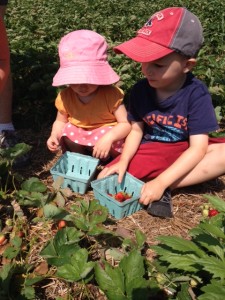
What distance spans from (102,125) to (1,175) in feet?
2.76

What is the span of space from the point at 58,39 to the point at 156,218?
420 centimetres

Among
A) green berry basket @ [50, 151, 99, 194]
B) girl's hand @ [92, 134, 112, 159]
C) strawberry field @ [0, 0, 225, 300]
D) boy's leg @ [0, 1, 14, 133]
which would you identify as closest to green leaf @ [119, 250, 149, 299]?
strawberry field @ [0, 0, 225, 300]

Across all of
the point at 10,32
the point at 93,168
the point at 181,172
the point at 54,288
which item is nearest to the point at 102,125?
the point at 93,168


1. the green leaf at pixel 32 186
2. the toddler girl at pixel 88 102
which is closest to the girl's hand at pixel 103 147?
the toddler girl at pixel 88 102

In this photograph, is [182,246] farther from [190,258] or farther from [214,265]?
[214,265]

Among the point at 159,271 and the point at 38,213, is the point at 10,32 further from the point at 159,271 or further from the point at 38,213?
the point at 159,271

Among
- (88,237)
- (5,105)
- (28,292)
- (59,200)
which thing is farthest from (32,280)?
(5,105)

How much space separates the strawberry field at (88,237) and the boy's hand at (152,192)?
0.13 metres

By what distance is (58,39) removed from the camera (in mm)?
6074

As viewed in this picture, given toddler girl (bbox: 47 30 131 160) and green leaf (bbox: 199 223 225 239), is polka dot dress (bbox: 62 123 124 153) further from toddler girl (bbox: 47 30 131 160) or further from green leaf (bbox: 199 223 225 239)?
green leaf (bbox: 199 223 225 239)

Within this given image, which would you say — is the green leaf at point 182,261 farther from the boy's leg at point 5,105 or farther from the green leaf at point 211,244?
the boy's leg at point 5,105

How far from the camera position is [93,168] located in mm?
2932

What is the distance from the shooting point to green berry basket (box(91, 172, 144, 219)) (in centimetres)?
250

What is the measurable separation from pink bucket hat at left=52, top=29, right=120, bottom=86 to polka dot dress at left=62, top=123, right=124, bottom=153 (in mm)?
403
